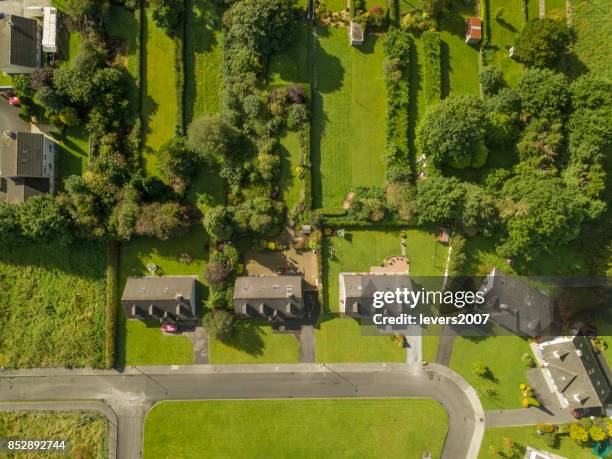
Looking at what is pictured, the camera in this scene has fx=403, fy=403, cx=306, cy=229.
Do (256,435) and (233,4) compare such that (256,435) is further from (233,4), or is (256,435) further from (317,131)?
(233,4)

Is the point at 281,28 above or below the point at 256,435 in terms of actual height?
above

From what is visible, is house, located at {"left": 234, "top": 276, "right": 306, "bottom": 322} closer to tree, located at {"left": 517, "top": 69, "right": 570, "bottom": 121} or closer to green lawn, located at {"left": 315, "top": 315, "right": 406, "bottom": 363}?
green lawn, located at {"left": 315, "top": 315, "right": 406, "bottom": 363}

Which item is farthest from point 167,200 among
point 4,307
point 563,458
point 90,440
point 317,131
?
point 563,458

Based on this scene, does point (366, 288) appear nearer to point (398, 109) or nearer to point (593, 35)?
point (398, 109)

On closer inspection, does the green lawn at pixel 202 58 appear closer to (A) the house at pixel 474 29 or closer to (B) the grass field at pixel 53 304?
(B) the grass field at pixel 53 304

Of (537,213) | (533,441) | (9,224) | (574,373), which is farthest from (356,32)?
(533,441)

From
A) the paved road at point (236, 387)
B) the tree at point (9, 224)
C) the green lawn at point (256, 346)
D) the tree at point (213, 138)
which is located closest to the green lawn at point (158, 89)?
the tree at point (213, 138)
